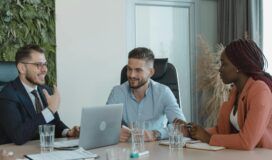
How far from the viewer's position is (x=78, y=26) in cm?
420

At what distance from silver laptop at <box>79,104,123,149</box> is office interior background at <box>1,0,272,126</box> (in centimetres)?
186

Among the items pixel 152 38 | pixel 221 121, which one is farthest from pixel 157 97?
pixel 152 38

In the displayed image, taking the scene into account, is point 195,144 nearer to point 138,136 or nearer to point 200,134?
point 200,134

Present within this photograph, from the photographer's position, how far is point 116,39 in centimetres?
441

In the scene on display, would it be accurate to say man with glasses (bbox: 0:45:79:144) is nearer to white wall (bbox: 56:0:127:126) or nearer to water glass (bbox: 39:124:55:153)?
water glass (bbox: 39:124:55:153)

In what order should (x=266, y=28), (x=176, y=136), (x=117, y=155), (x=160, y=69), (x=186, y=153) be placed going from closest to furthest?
1. (x=117, y=155)
2. (x=186, y=153)
3. (x=176, y=136)
4. (x=160, y=69)
5. (x=266, y=28)

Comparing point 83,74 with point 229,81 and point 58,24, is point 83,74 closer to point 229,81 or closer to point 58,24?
point 58,24

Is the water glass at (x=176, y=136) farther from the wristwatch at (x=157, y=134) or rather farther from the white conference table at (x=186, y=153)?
the wristwatch at (x=157, y=134)

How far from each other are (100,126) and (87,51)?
210 centimetres

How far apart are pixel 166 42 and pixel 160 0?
0.48 meters

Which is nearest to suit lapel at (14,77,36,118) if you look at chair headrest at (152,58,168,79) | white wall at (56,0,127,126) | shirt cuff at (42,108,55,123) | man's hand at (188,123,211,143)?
shirt cuff at (42,108,55,123)

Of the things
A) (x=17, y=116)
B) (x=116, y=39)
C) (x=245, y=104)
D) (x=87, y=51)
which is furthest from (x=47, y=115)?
(x=116, y=39)

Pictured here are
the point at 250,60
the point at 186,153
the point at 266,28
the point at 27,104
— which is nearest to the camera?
the point at 186,153

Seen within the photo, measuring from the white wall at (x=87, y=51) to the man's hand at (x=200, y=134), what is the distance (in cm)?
201
